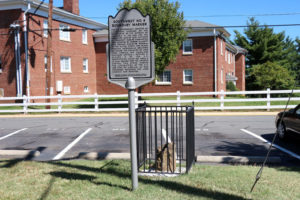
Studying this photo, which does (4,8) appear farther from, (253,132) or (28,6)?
(253,132)

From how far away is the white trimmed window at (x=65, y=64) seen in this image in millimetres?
30888

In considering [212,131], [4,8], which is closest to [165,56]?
[212,131]

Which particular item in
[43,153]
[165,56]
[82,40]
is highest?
[82,40]

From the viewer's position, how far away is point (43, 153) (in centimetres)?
891

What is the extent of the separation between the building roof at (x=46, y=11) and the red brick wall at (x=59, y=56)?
0.55 meters

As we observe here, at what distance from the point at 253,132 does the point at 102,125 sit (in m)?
6.15

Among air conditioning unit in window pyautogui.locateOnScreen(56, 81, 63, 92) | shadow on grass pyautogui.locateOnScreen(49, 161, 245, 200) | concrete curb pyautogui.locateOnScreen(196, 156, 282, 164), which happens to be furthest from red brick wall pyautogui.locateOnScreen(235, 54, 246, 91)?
shadow on grass pyautogui.locateOnScreen(49, 161, 245, 200)

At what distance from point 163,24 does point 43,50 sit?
11516 millimetres

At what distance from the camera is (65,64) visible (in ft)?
103

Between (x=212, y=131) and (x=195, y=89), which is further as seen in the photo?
(x=195, y=89)

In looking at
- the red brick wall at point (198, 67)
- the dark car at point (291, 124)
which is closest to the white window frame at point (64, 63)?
the red brick wall at point (198, 67)

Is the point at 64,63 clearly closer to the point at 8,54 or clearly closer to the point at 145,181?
the point at 8,54

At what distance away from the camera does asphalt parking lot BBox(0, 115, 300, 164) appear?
8.84 m

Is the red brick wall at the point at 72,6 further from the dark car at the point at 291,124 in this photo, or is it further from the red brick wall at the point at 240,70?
the dark car at the point at 291,124
